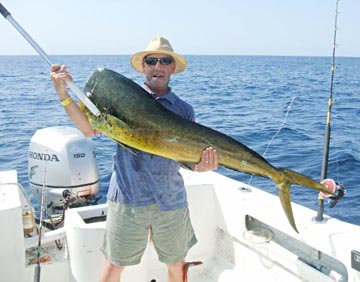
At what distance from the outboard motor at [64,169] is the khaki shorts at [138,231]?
2.36m

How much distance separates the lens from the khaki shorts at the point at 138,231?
2.70 meters

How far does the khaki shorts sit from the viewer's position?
2.70m

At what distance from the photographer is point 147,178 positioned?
8.75 ft

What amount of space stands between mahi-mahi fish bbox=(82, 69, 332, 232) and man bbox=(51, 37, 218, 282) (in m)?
0.36


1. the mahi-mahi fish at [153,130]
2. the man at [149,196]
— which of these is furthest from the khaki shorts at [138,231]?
the mahi-mahi fish at [153,130]

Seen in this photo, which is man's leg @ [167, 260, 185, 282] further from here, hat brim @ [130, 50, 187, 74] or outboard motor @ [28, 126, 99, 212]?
outboard motor @ [28, 126, 99, 212]

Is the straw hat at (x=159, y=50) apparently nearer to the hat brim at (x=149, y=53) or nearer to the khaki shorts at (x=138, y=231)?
the hat brim at (x=149, y=53)

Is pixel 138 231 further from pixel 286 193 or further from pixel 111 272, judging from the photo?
pixel 286 193

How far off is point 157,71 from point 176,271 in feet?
4.21

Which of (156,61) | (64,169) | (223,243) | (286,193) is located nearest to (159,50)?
(156,61)

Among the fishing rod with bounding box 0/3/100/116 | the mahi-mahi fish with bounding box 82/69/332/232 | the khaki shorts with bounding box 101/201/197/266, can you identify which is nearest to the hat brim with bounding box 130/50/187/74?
the mahi-mahi fish with bounding box 82/69/332/232

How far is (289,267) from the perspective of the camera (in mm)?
3455

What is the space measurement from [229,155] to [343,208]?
4.41 metres

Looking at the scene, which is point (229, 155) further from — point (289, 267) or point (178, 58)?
point (289, 267)
